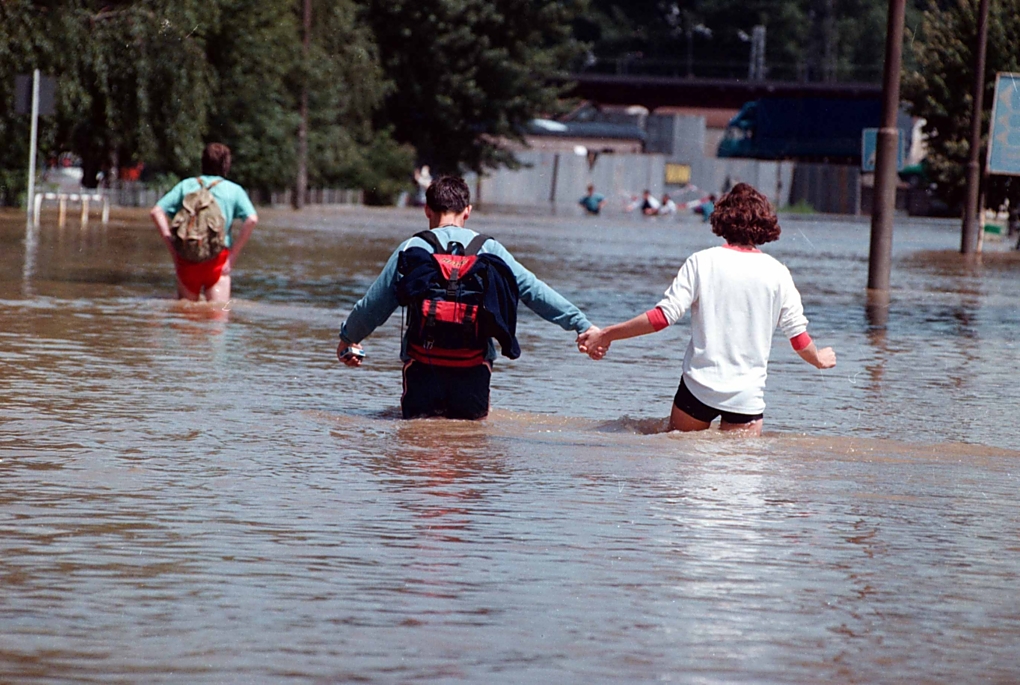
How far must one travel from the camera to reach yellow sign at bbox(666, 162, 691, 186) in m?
73.5

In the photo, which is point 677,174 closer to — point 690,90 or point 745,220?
point 690,90

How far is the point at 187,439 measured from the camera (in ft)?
27.4

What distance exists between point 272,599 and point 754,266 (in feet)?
11.4

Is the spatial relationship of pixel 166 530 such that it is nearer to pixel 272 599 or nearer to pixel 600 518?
pixel 272 599

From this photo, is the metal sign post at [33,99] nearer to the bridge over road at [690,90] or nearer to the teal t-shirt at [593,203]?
the teal t-shirt at [593,203]

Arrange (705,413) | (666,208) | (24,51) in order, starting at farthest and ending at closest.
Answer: (666,208), (24,51), (705,413)

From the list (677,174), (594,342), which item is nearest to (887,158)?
(594,342)

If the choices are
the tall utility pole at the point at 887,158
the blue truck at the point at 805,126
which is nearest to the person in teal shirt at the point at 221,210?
the tall utility pole at the point at 887,158

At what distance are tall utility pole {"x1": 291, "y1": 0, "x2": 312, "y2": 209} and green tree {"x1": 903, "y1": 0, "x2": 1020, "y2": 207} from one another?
604 inches

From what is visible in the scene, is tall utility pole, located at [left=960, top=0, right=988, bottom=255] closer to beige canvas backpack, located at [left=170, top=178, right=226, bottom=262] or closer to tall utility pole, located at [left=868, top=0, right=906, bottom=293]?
tall utility pole, located at [left=868, top=0, right=906, bottom=293]

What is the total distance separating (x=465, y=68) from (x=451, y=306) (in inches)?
2109

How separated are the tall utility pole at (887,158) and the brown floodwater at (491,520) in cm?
727

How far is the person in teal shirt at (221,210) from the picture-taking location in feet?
46.6

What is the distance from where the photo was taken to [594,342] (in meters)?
8.41
